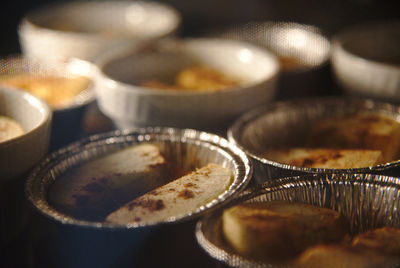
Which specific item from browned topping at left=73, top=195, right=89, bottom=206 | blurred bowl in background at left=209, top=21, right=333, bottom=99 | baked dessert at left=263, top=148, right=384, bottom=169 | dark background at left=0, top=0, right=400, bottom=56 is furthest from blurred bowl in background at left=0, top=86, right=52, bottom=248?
dark background at left=0, top=0, right=400, bottom=56

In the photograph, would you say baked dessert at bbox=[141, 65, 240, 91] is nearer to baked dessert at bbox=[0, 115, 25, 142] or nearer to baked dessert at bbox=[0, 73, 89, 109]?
baked dessert at bbox=[0, 73, 89, 109]

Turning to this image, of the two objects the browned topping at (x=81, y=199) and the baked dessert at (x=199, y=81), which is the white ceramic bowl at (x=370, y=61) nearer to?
the baked dessert at (x=199, y=81)

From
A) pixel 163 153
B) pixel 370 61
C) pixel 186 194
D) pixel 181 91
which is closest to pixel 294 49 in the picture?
pixel 370 61

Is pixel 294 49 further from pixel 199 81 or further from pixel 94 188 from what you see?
pixel 94 188

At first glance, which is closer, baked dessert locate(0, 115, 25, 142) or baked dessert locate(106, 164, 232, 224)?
baked dessert locate(106, 164, 232, 224)

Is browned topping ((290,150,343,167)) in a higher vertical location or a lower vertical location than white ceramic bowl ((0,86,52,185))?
higher

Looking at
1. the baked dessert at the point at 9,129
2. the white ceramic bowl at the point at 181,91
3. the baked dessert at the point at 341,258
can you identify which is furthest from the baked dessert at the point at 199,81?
the baked dessert at the point at 341,258
